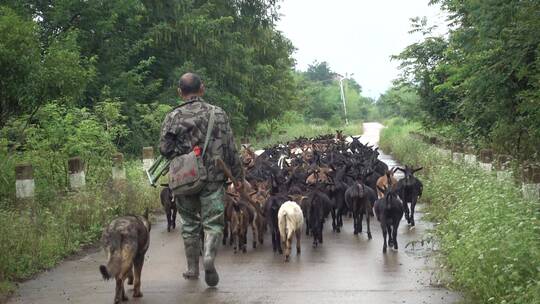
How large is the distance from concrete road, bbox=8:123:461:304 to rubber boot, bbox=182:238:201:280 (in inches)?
3.6

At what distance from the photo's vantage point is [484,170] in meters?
12.7

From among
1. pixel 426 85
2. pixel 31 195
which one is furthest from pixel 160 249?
pixel 426 85

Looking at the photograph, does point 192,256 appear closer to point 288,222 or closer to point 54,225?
point 288,222

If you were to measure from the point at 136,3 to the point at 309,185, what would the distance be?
13.5 m

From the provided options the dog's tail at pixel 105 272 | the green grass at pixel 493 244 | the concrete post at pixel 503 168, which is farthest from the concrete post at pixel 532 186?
the dog's tail at pixel 105 272

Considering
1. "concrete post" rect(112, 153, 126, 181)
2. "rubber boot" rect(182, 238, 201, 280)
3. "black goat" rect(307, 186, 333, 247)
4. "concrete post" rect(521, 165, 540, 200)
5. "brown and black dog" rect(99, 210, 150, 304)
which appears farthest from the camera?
"concrete post" rect(112, 153, 126, 181)

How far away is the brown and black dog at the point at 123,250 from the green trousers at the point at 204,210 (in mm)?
540

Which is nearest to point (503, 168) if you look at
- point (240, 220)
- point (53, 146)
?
point (240, 220)

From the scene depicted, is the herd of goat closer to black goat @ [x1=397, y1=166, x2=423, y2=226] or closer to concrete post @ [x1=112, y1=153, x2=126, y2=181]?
black goat @ [x1=397, y1=166, x2=423, y2=226]

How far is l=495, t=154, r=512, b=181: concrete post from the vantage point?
34.9 feet

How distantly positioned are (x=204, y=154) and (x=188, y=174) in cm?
32

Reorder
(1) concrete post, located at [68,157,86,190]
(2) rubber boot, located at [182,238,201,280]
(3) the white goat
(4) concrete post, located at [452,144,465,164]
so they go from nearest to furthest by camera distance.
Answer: (2) rubber boot, located at [182,238,201,280] < (3) the white goat < (1) concrete post, located at [68,157,86,190] < (4) concrete post, located at [452,144,465,164]

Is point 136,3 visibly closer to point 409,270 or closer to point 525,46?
point 525,46

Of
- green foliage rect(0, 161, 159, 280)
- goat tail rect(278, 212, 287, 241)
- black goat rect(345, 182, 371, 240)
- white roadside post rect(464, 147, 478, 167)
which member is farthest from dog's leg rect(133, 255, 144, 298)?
white roadside post rect(464, 147, 478, 167)
